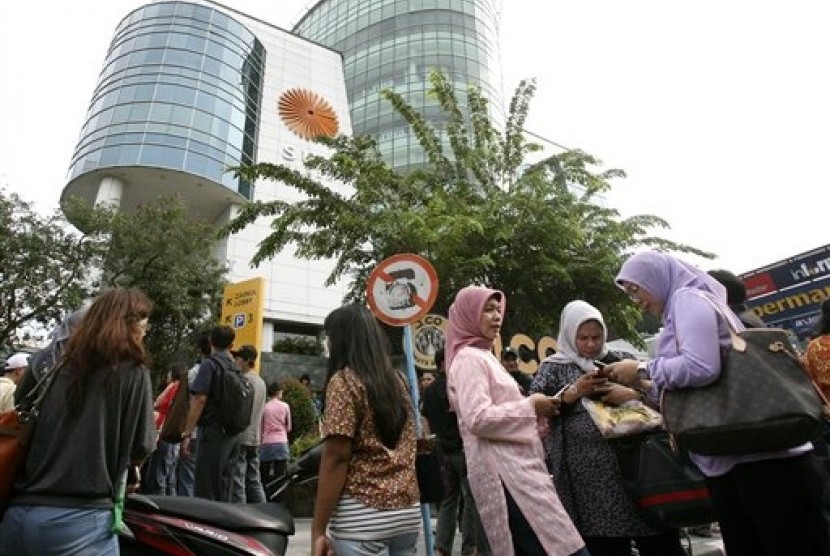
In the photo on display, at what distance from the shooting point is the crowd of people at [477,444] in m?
1.73

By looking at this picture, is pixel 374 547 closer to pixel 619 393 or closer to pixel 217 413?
pixel 619 393

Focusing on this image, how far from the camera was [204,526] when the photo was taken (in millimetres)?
2355

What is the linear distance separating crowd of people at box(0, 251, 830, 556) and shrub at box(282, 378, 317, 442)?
10.0 meters

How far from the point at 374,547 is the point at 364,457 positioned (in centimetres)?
28

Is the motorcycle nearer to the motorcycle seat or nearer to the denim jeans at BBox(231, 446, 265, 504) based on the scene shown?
the motorcycle seat

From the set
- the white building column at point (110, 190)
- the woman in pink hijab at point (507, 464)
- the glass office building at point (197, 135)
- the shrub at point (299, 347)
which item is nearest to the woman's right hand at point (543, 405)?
the woman in pink hijab at point (507, 464)

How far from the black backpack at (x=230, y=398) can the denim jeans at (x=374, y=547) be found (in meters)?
3.20

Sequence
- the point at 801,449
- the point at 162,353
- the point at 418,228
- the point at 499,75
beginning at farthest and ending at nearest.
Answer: the point at 499,75 → the point at 162,353 → the point at 418,228 → the point at 801,449

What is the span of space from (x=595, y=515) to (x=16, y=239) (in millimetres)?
20198

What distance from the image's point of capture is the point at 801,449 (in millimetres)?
1817

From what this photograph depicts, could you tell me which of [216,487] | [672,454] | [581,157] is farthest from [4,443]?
[581,157]

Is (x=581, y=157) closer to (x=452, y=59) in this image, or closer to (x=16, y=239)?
(x=16, y=239)

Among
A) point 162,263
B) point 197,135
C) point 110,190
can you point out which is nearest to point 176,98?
point 197,135

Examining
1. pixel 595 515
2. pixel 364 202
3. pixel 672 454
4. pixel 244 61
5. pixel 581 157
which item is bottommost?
pixel 595 515
